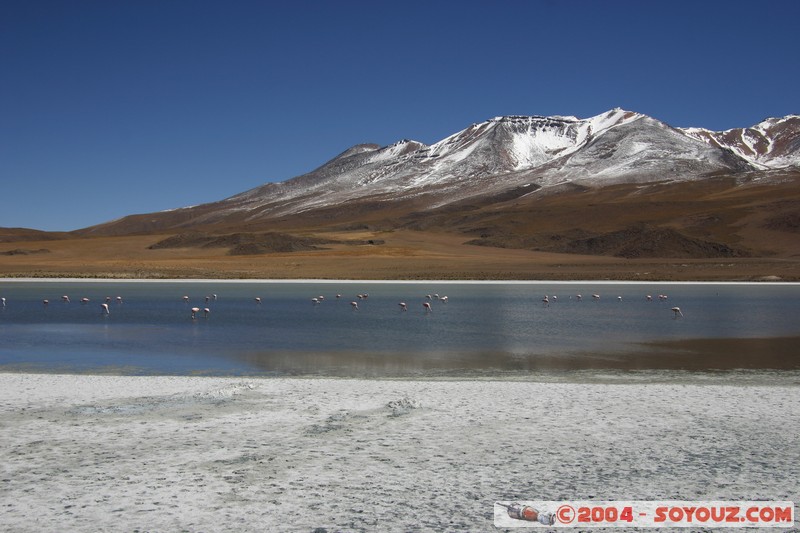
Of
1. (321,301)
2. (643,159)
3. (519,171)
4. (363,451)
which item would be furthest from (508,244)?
(643,159)

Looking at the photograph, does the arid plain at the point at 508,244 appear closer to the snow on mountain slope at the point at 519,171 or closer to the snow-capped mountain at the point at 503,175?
the snow-capped mountain at the point at 503,175

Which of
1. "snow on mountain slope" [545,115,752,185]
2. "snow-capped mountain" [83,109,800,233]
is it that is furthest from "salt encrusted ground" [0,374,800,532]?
"snow on mountain slope" [545,115,752,185]

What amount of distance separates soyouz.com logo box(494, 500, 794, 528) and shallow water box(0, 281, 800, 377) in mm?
7572

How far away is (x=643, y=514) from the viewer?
243 inches

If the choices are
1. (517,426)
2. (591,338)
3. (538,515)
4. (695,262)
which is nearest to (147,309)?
(591,338)

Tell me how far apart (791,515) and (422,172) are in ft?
Result: 609

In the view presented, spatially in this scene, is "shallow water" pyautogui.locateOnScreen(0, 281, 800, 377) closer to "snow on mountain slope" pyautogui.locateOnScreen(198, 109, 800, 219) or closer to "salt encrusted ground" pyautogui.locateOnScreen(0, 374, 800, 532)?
"salt encrusted ground" pyautogui.locateOnScreen(0, 374, 800, 532)

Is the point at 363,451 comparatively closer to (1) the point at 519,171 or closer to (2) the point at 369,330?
(2) the point at 369,330

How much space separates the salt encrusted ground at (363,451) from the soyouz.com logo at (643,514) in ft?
0.63

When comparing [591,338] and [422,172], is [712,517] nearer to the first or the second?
[591,338]

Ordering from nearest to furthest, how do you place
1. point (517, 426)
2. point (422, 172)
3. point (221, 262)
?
point (517, 426) < point (221, 262) < point (422, 172)

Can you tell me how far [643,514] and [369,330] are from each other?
51.5 ft

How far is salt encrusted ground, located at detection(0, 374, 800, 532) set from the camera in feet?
20.6

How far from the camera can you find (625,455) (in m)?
8.00
